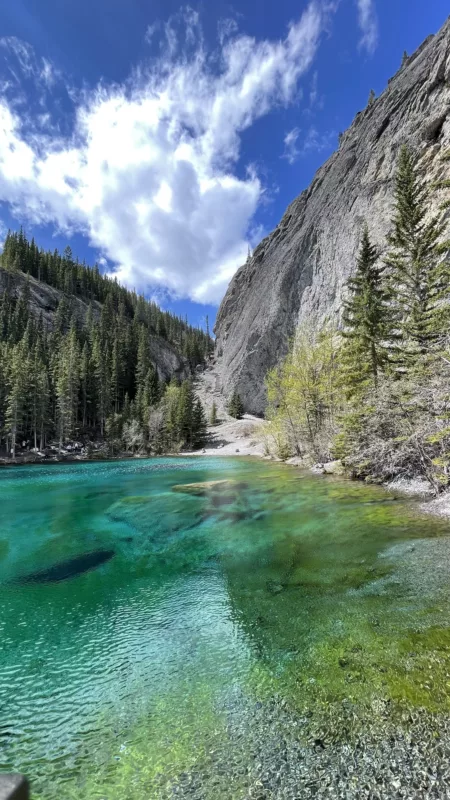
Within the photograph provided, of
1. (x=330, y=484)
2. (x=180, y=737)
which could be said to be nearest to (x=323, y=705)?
(x=180, y=737)

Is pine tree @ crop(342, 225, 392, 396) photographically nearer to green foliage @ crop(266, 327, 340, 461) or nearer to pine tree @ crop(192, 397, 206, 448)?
green foliage @ crop(266, 327, 340, 461)

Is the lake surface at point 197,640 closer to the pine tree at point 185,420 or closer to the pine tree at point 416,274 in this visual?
the pine tree at point 416,274

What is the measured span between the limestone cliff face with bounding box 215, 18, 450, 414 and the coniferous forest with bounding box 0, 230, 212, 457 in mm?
21426

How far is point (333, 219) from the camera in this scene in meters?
62.8

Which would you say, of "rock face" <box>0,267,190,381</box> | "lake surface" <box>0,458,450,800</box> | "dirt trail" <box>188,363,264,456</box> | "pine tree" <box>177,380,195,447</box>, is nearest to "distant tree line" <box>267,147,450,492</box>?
"lake surface" <box>0,458,450,800</box>

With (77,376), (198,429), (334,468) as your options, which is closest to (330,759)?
(334,468)

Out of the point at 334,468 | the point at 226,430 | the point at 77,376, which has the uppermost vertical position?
the point at 77,376

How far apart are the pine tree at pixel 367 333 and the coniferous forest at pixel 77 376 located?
4607cm

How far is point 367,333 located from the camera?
21.3 metres

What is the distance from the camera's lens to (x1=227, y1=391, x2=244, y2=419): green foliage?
85375 millimetres

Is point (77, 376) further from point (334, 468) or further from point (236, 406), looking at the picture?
point (334, 468)

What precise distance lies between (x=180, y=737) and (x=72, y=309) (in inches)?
4902

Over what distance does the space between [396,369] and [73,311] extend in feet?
372

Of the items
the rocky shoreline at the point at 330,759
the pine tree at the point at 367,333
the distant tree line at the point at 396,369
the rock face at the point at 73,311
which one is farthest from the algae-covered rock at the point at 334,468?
the rock face at the point at 73,311
